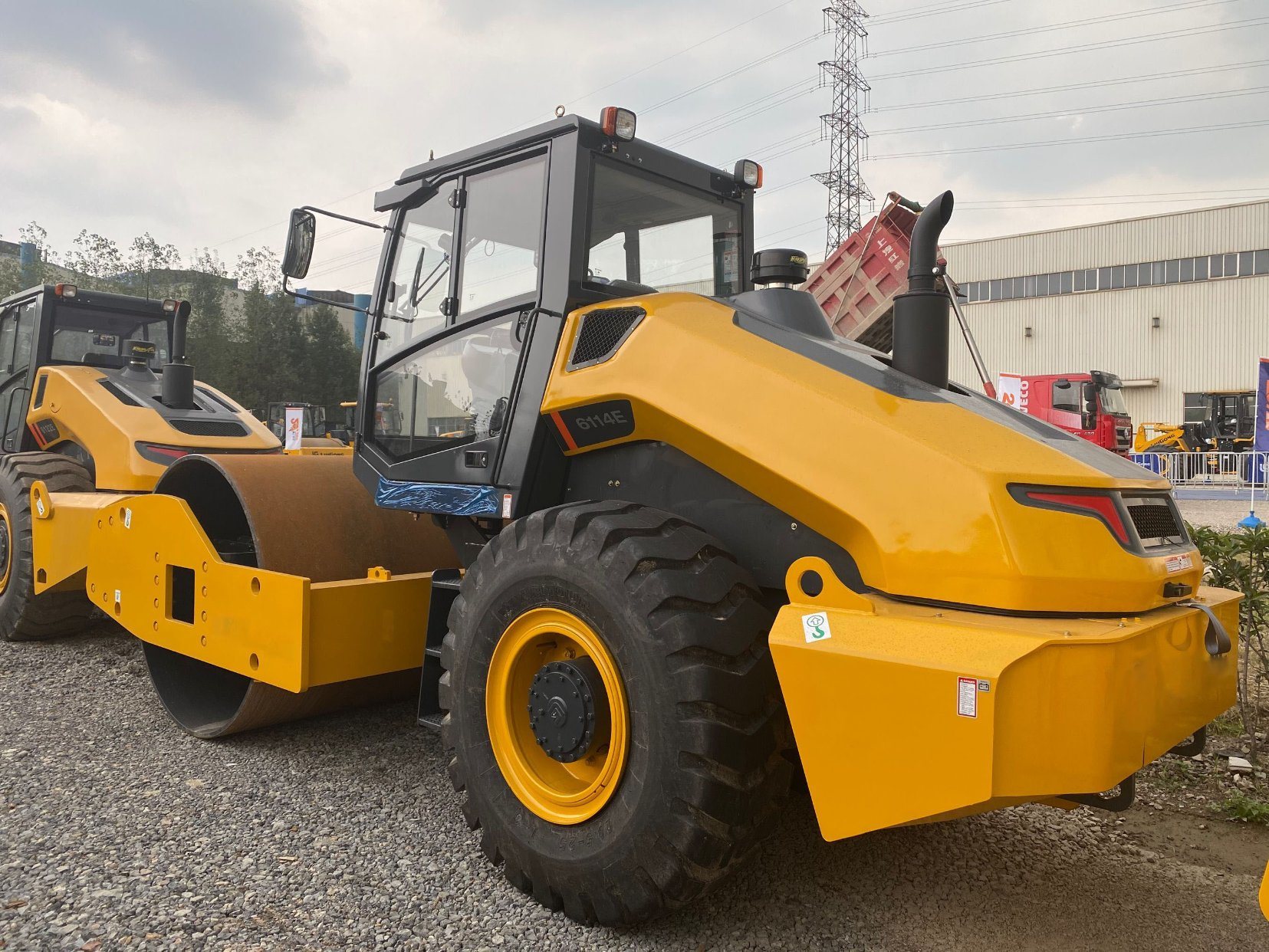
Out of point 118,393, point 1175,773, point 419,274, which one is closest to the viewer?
point 419,274

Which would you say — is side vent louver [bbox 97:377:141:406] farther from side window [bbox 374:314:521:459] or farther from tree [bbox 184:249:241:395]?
A: tree [bbox 184:249:241:395]

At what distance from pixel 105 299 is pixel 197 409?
117 centimetres

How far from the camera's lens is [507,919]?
9.12 ft

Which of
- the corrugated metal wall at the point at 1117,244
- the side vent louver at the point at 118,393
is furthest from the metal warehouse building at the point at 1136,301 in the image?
the side vent louver at the point at 118,393

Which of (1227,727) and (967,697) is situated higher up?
(967,697)

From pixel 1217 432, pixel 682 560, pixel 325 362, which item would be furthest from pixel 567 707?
pixel 325 362

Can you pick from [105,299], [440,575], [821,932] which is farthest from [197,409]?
[821,932]

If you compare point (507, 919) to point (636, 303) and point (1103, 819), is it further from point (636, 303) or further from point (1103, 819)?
point (1103, 819)

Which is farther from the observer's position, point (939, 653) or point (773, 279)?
point (773, 279)

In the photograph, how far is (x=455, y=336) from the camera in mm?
3777

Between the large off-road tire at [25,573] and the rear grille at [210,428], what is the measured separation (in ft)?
2.62

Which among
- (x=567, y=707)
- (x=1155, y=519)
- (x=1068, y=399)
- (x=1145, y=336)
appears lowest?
(x=567, y=707)

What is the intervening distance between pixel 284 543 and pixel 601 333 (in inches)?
71.4

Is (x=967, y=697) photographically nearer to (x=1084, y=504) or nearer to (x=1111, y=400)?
(x=1084, y=504)
